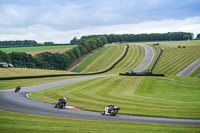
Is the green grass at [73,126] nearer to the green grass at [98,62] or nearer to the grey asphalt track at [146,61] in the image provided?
the grey asphalt track at [146,61]

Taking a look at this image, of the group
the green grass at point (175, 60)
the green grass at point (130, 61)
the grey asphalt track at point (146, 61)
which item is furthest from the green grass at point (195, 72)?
the green grass at point (130, 61)

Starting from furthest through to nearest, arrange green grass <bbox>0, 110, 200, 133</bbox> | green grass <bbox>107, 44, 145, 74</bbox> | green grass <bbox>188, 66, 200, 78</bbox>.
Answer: green grass <bbox>107, 44, 145, 74</bbox>
green grass <bbox>188, 66, 200, 78</bbox>
green grass <bbox>0, 110, 200, 133</bbox>

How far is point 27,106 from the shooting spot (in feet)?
103

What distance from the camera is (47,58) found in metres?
123

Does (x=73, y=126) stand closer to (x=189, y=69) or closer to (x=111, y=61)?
(x=189, y=69)

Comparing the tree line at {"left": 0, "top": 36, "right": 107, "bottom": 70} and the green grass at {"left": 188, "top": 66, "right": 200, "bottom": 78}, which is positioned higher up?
the tree line at {"left": 0, "top": 36, "right": 107, "bottom": 70}

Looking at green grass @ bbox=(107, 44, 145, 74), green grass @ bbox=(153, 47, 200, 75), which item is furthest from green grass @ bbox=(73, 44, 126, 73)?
green grass @ bbox=(153, 47, 200, 75)

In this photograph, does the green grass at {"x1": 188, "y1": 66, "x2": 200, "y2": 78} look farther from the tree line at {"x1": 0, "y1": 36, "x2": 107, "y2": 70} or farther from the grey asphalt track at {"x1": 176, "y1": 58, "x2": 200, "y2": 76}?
the tree line at {"x1": 0, "y1": 36, "x2": 107, "y2": 70}

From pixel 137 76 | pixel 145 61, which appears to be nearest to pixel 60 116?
pixel 137 76

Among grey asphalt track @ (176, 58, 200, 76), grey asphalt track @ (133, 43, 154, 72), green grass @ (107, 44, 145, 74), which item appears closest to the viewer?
grey asphalt track @ (176, 58, 200, 76)

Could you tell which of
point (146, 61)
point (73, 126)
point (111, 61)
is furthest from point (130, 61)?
point (73, 126)

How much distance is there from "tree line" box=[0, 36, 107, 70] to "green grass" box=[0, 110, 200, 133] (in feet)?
260

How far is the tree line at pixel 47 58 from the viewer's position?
106m

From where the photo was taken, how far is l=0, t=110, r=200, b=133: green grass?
19484 mm
